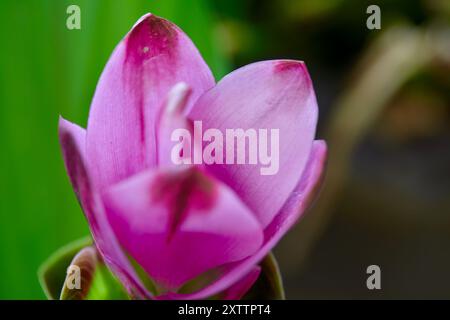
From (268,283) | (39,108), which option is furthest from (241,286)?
(39,108)

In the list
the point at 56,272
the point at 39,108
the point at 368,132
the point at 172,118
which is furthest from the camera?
the point at 368,132

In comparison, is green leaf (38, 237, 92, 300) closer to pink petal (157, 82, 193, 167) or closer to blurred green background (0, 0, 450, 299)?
pink petal (157, 82, 193, 167)

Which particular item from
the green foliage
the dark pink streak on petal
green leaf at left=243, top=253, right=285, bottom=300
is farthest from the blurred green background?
the dark pink streak on petal

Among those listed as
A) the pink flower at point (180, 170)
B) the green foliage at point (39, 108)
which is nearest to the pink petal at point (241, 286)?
the pink flower at point (180, 170)

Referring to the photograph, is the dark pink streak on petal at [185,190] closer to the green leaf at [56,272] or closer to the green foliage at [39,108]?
the green leaf at [56,272]

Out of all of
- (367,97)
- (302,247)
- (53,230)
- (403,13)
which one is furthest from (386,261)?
(53,230)

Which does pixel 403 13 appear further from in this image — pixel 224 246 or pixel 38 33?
pixel 224 246

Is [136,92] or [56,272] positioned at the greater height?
[136,92]

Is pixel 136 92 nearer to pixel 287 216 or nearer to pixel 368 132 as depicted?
pixel 287 216
